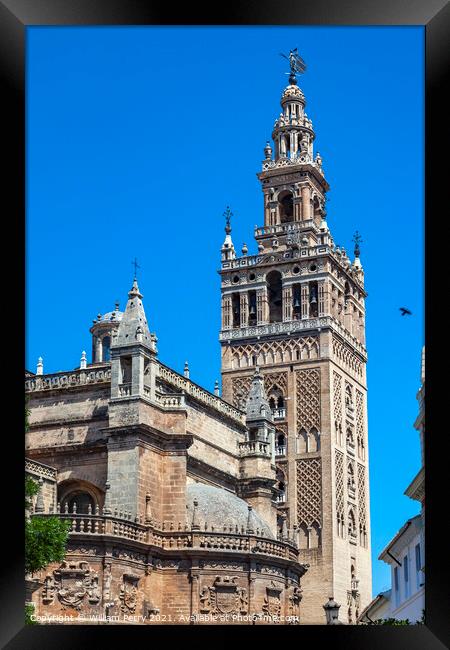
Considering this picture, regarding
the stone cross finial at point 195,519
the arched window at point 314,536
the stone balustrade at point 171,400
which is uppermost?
the stone balustrade at point 171,400

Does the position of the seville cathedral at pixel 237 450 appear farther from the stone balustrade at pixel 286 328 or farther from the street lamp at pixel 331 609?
the street lamp at pixel 331 609

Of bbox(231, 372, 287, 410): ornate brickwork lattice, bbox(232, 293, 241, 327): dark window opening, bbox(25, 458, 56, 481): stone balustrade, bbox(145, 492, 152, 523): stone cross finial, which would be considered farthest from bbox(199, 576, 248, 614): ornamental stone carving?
bbox(232, 293, 241, 327): dark window opening

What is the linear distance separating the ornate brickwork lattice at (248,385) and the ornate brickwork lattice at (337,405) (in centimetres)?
246

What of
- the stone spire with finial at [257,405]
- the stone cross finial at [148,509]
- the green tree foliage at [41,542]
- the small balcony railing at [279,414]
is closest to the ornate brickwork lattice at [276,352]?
the small balcony railing at [279,414]

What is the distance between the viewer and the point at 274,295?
→ 61.9 m

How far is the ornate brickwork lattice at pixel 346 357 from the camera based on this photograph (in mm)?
59344

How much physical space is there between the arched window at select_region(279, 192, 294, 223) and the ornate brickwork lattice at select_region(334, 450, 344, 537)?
44.6 feet

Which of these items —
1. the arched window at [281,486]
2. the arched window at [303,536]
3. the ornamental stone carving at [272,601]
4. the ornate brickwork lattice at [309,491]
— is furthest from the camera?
the arched window at [281,486]

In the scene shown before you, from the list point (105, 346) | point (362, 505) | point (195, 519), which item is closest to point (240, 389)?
point (105, 346)

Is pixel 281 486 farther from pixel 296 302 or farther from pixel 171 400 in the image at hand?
pixel 171 400

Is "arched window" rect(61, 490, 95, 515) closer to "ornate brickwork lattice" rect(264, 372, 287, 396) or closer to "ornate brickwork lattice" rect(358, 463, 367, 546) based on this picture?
"ornate brickwork lattice" rect(264, 372, 287, 396)
